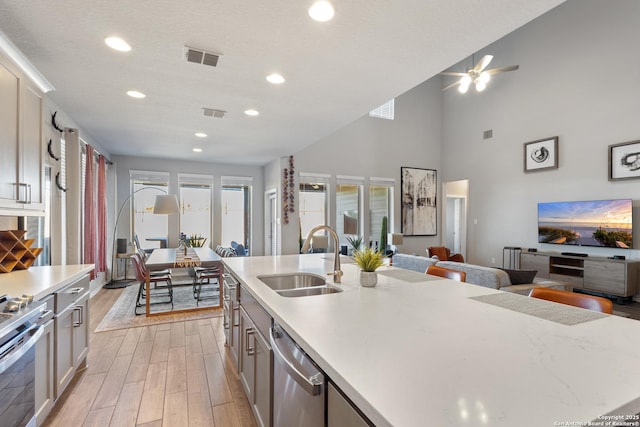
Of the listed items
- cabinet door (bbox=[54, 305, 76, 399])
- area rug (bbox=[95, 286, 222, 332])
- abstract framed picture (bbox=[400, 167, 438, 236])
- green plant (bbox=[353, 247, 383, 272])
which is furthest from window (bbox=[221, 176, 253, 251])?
green plant (bbox=[353, 247, 383, 272])

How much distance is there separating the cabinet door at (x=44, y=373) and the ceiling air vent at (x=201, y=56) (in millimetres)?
2052

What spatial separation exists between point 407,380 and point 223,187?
732 cm

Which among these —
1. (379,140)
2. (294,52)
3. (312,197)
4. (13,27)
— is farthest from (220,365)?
(379,140)

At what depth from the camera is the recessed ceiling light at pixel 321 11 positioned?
1.90m

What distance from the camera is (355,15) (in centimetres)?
201

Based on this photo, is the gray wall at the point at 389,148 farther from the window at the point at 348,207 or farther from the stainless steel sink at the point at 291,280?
the stainless steel sink at the point at 291,280

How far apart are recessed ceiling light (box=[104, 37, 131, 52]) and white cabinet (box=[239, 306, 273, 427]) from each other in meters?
2.10

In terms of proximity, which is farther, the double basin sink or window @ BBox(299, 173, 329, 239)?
window @ BBox(299, 173, 329, 239)

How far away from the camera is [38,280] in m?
2.11

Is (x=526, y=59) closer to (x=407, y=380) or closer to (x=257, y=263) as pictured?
(x=257, y=263)

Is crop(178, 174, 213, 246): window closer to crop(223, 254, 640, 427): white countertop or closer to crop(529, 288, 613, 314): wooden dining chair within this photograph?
crop(223, 254, 640, 427): white countertop

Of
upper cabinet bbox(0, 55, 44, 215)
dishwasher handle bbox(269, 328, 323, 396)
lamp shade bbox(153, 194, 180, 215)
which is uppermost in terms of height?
upper cabinet bbox(0, 55, 44, 215)

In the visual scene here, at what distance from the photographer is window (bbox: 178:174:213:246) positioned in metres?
7.25

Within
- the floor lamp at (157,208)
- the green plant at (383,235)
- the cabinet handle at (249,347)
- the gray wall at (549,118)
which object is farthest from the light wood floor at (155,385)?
the gray wall at (549,118)
